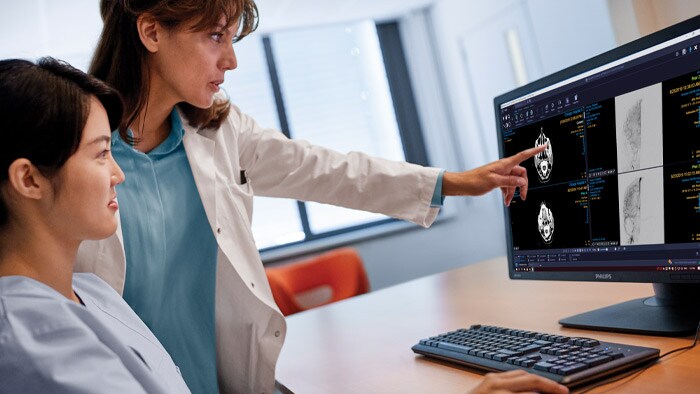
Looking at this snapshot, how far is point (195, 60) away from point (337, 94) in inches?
172

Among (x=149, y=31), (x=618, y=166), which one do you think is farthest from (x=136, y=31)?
(x=618, y=166)

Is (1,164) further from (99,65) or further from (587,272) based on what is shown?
(587,272)

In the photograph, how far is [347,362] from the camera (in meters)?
1.45

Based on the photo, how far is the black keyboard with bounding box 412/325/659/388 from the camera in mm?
975

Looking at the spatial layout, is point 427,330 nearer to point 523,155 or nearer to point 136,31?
point 523,155

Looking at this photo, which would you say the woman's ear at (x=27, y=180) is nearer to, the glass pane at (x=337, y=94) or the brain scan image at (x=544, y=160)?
the brain scan image at (x=544, y=160)

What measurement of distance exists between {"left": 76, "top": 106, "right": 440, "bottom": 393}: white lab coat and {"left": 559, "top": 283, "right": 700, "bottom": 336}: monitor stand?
0.51 metres

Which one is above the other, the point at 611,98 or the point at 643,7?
the point at 643,7

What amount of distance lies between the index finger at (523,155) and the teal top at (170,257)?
71 centimetres

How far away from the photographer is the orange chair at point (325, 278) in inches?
121

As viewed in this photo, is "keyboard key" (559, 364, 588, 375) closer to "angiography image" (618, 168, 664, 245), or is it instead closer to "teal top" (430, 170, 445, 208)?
"angiography image" (618, 168, 664, 245)

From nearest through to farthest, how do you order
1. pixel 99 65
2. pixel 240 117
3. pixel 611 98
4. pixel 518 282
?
pixel 611 98 → pixel 99 65 → pixel 240 117 → pixel 518 282

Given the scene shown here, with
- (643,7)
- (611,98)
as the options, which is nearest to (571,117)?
(611,98)

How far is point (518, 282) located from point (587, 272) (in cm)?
64
